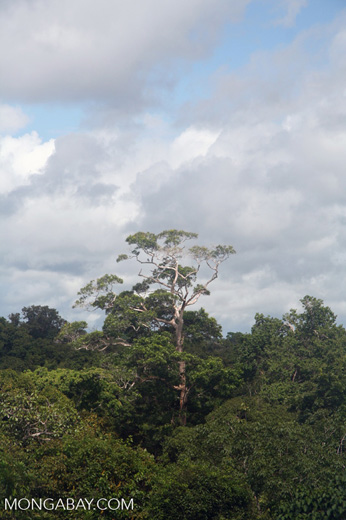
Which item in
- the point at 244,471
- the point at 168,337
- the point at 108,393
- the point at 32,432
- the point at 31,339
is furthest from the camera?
the point at 31,339

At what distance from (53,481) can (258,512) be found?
22.6 ft

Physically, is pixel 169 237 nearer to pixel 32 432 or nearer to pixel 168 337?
pixel 168 337

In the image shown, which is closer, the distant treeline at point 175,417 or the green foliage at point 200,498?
the green foliage at point 200,498

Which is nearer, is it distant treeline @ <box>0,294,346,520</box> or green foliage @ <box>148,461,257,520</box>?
green foliage @ <box>148,461,257,520</box>

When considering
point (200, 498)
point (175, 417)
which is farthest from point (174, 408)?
point (200, 498)

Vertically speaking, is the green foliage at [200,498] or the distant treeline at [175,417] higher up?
the distant treeline at [175,417]

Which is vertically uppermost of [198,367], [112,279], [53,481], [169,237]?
[169,237]

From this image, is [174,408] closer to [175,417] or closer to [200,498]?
[175,417]

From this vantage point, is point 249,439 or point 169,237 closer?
point 249,439

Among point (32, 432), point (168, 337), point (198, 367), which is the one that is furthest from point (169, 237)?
point (32, 432)

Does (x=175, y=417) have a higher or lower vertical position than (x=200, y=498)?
higher

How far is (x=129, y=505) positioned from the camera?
776 inches

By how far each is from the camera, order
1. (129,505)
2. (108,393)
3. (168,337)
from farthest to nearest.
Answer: (168,337) < (108,393) < (129,505)

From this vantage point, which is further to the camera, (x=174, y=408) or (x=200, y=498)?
(x=174, y=408)
